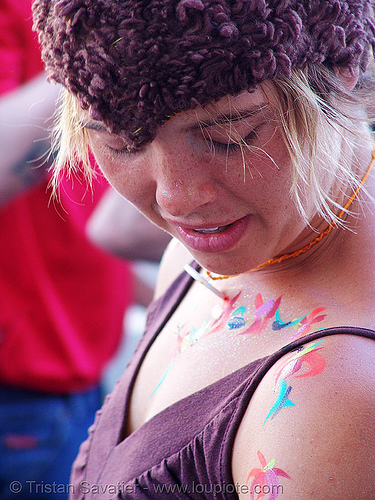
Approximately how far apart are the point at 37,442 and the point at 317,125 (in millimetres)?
1458

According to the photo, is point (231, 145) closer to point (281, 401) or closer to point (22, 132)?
point (281, 401)

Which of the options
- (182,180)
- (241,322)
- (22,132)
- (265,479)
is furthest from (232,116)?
(22,132)

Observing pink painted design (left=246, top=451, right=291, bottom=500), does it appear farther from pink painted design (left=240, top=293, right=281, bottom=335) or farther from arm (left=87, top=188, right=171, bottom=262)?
arm (left=87, top=188, right=171, bottom=262)

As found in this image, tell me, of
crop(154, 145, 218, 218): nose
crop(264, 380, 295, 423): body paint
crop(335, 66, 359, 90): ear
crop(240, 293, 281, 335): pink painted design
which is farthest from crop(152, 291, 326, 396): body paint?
crop(335, 66, 359, 90): ear

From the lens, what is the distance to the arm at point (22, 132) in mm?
1753

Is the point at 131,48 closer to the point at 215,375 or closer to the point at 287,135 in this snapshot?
the point at 287,135

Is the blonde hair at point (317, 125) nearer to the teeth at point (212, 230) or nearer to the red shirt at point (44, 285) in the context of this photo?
the teeth at point (212, 230)

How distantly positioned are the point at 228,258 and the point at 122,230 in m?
1.10

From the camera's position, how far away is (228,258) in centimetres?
95

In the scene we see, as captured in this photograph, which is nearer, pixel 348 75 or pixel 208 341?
pixel 348 75

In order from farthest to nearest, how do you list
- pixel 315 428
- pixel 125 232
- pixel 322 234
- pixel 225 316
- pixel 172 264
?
1. pixel 125 232
2. pixel 172 264
3. pixel 225 316
4. pixel 322 234
5. pixel 315 428

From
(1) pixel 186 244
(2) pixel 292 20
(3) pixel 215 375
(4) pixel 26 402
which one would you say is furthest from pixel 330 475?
(4) pixel 26 402

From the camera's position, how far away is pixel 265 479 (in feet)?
2.50

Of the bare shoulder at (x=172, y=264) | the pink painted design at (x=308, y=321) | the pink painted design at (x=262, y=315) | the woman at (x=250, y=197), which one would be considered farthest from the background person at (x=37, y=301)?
the pink painted design at (x=308, y=321)
